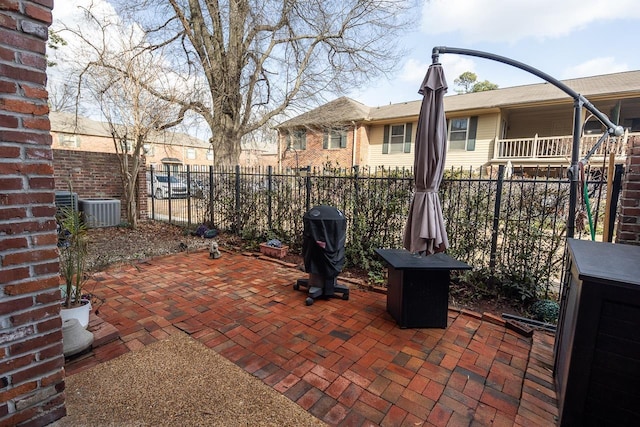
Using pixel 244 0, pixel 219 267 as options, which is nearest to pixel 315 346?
pixel 219 267

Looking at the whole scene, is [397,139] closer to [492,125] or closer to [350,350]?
[492,125]

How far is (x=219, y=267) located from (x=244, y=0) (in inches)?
328

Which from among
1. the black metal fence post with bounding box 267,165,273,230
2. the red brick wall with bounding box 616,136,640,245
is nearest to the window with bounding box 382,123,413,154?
the black metal fence post with bounding box 267,165,273,230

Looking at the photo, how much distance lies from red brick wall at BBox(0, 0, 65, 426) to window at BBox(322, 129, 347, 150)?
1567 centimetres

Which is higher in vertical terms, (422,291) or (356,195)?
(356,195)

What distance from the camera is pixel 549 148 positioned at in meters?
12.1

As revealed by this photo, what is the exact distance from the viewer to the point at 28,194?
4.91 ft

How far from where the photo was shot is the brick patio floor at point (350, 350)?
2.01 m

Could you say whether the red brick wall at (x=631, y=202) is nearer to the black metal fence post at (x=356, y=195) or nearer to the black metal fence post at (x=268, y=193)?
the black metal fence post at (x=356, y=195)

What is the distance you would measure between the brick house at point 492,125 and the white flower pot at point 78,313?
857 centimetres

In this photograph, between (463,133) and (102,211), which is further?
(463,133)

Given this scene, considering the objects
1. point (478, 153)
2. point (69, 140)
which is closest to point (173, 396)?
point (478, 153)

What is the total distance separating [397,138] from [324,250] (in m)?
13.5

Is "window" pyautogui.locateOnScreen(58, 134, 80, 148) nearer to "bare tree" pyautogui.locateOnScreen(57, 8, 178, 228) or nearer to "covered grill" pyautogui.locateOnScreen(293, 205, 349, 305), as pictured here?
"bare tree" pyautogui.locateOnScreen(57, 8, 178, 228)
